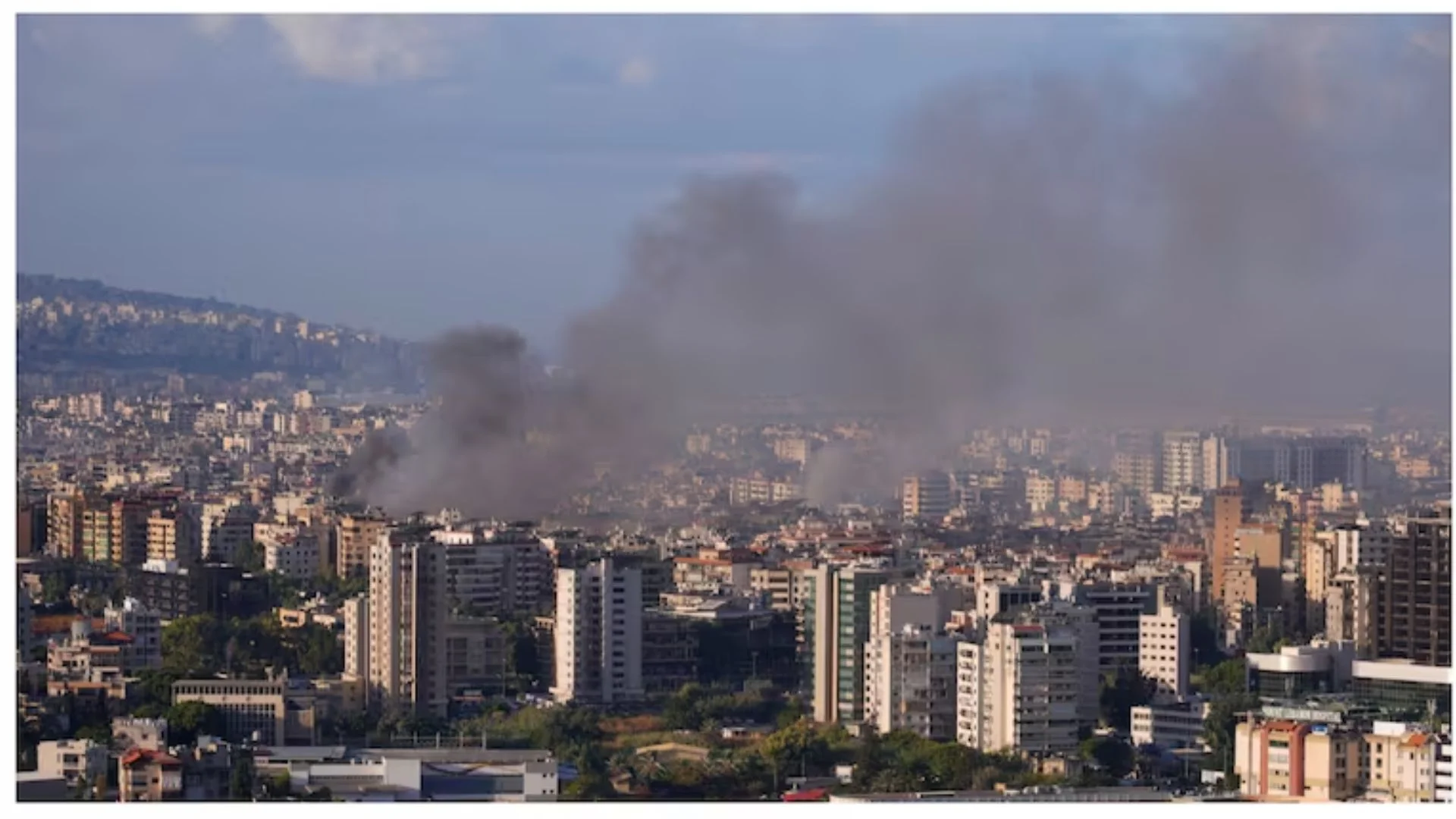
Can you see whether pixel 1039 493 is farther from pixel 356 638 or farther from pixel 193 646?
pixel 193 646

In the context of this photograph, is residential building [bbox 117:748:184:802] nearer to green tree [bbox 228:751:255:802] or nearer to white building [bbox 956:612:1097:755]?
green tree [bbox 228:751:255:802]

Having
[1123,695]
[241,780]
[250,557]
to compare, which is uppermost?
[250,557]

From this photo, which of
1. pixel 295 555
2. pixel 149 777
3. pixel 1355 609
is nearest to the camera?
pixel 149 777

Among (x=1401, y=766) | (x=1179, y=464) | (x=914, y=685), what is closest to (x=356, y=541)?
(x=914, y=685)

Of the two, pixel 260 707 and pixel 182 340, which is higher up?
pixel 182 340

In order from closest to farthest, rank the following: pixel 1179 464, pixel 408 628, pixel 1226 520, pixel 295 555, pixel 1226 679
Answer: pixel 1226 679, pixel 408 628, pixel 295 555, pixel 1226 520, pixel 1179 464

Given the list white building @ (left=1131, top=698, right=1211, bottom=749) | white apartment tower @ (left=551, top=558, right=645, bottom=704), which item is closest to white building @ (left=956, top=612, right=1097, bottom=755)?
white building @ (left=1131, top=698, right=1211, bottom=749)
